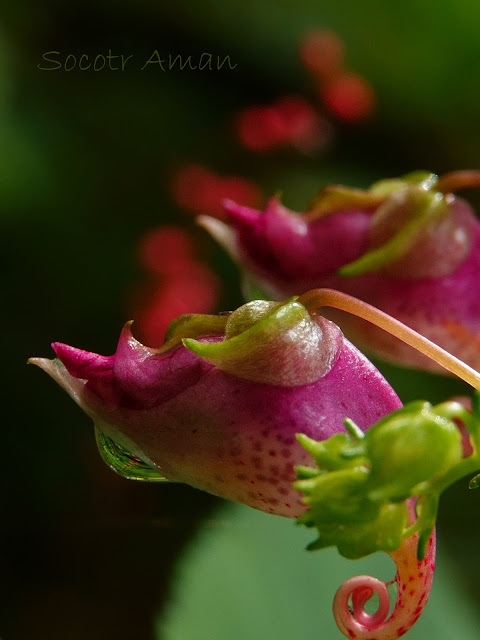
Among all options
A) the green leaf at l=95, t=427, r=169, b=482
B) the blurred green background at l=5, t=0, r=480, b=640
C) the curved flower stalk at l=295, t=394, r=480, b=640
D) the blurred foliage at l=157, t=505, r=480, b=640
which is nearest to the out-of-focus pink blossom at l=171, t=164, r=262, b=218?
the blurred green background at l=5, t=0, r=480, b=640

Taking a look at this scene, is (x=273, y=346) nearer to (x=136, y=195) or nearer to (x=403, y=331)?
(x=403, y=331)

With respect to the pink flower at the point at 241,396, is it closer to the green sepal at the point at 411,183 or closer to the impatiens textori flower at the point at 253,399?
the impatiens textori flower at the point at 253,399

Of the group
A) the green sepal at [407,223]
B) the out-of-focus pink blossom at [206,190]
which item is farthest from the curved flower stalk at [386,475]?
the out-of-focus pink blossom at [206,190]

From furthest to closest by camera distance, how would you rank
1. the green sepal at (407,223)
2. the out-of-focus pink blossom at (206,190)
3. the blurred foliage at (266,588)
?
the out-of-focus pink blossom at (206,190) → the blurred foliage at (266,588) → the green sepal at (407,223)

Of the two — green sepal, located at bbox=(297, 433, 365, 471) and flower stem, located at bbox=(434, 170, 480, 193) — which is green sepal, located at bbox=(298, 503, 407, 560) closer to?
green sepal, located at bbox=(297, 433, 365, 471)

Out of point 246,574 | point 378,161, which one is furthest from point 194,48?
point 246,574

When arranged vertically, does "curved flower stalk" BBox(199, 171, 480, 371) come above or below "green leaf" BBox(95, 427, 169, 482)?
above

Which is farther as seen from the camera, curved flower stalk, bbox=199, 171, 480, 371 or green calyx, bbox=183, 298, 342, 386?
curved flower stalk, bbox=199, 171, 480, 371

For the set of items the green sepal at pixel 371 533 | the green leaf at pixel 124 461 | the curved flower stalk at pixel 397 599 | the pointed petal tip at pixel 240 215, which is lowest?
the curved flower stalk at pixel 397 599
